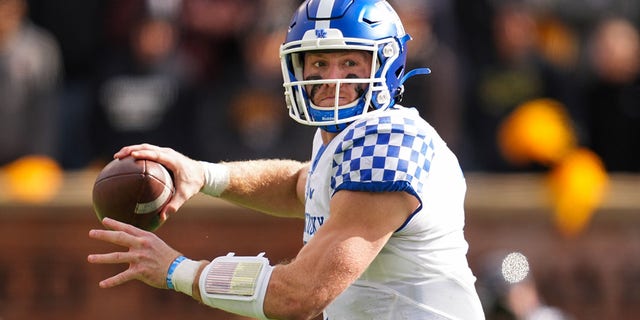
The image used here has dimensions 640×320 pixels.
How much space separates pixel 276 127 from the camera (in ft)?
31.2

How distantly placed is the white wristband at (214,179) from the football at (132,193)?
1.33 feet

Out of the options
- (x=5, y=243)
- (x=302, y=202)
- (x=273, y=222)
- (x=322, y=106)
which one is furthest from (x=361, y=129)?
(x=5, y=243)

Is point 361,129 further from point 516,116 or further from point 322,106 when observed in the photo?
point 516,116

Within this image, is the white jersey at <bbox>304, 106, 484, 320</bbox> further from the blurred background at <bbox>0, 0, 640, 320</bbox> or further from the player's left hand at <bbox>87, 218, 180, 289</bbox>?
the blurred background at <bbox>0, 0, 640, 320</bbox>

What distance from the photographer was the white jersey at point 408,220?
4.63 m

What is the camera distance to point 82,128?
9820mm

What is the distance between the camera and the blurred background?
29.5 feet

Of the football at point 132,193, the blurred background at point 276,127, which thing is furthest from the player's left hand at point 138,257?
the blurred background at point 276,127

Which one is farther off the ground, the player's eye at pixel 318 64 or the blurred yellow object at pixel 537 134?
→ the player's eye at pixel 318 64

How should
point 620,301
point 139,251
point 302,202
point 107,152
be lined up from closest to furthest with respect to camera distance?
point 139,251, point 302,202, point 620,301, point 107,152

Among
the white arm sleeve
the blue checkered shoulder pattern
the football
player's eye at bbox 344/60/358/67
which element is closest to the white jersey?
the blue checkered shoulder pattern

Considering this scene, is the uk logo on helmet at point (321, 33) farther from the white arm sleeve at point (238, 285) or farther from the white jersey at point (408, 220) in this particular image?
the white arm sleeve at point (238, 285)

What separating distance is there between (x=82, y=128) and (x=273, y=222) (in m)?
1.76

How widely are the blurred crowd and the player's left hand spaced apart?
462 cm
